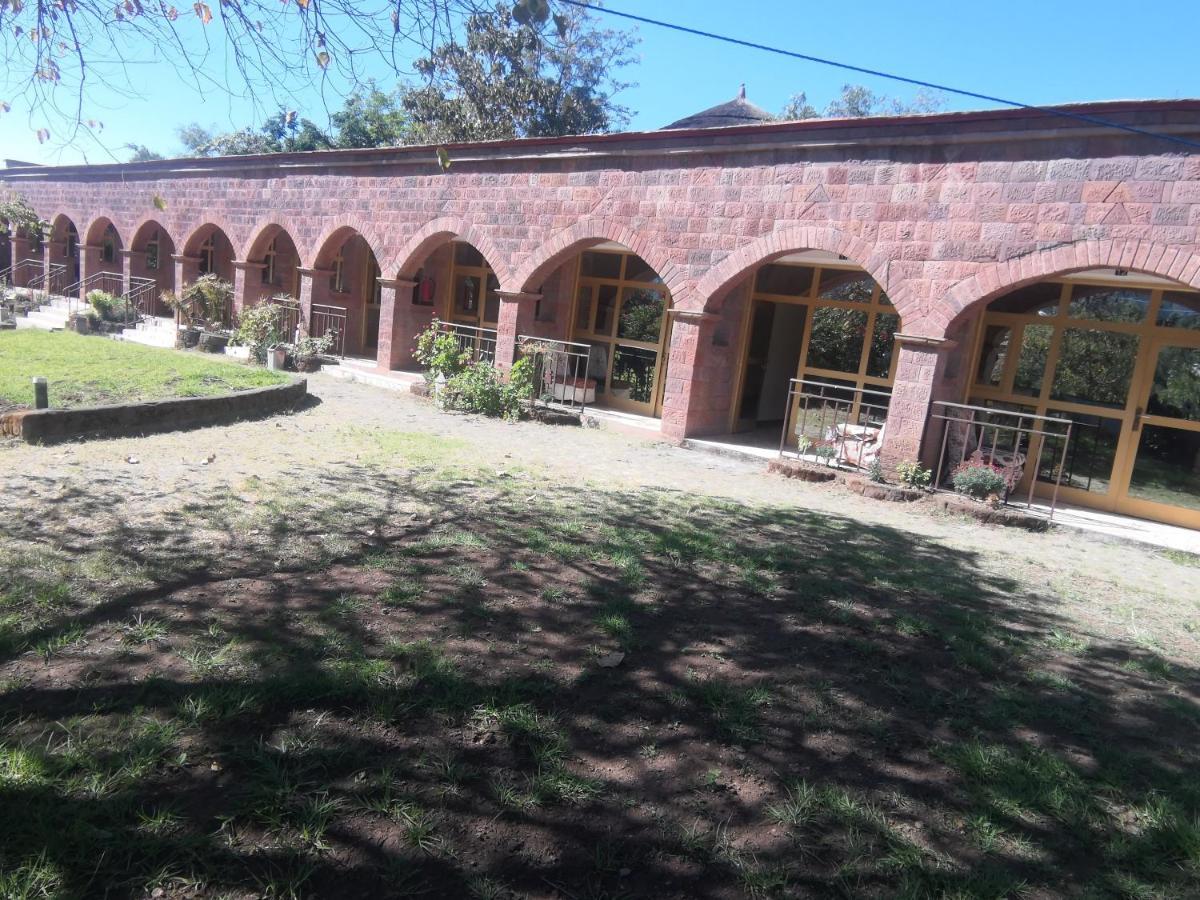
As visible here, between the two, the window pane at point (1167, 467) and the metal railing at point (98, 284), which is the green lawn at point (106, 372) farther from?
the window pane at point (1167, 467)

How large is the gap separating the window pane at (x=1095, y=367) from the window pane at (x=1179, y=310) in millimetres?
331

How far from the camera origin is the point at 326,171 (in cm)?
1555

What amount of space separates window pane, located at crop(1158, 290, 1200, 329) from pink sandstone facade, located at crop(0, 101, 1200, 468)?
1.58 metres

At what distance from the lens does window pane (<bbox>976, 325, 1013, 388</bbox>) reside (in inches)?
375

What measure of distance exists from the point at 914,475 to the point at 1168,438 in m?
2.73

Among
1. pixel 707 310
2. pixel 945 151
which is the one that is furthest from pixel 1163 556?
pixel 707 310

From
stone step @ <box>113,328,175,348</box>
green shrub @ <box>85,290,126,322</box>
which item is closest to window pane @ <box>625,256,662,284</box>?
stone step @ <box>113,328,175,348</box>

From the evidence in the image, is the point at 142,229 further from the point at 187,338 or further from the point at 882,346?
the point at 882,346

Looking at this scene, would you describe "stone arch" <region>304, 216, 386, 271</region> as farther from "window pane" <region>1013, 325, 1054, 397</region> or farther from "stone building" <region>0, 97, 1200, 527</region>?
"window pane" <region>1013, 325, 1054, 397</region>

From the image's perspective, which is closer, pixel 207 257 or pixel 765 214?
pixel 765 214

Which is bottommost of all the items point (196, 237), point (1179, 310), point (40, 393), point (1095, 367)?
point (40, 393)

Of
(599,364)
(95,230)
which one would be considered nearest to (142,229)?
(95,230)

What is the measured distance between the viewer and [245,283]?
1756 centimetres

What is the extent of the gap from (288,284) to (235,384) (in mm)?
9344
